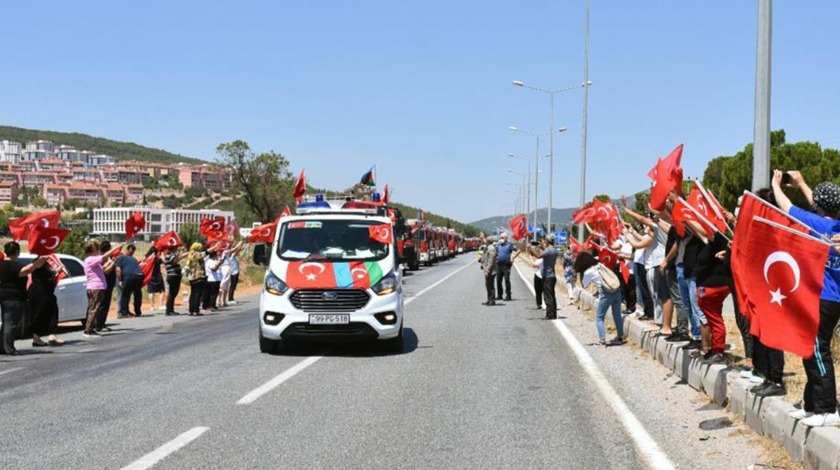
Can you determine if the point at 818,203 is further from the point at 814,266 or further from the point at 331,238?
the point at 331,238

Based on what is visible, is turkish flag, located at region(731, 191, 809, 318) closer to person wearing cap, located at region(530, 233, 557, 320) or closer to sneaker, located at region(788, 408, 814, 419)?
Answer: sneaker, located at region(788, 408, 814, 419)

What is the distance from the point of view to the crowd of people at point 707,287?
6094mm

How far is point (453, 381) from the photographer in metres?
9.45

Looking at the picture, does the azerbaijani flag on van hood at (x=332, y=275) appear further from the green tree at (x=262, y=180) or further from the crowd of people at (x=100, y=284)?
the green tree at (x=262, y=180)

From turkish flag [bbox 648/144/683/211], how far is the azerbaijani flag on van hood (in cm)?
400

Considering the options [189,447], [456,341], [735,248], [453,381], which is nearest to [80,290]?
[456,341]

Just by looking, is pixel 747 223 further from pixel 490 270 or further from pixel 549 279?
pixel 490 270

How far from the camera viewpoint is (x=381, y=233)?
40.8 ft

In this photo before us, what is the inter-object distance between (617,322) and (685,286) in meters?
3.10

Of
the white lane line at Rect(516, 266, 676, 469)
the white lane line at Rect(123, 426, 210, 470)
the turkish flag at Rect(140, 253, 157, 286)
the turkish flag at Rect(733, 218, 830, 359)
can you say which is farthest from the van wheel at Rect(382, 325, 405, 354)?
the turkish flag at Rect(140, 253, 157, 286)

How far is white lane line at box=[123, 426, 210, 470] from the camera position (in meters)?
5.62

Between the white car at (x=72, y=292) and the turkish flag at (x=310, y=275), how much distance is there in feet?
22.0

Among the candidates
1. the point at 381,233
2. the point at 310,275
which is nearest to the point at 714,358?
the point at 381,233

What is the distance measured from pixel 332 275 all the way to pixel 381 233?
4.15ft
